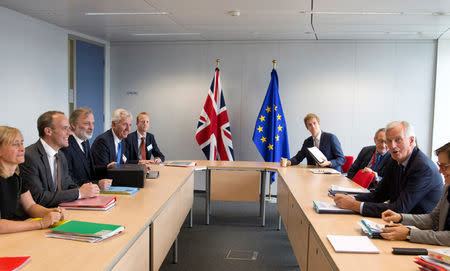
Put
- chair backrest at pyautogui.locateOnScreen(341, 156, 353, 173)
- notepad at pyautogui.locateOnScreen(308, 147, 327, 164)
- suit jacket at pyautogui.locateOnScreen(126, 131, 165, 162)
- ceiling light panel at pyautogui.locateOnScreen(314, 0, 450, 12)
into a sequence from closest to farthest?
1. ceiling light panel at pyautogui.locateOnScreen(314, 0, 450, 12)
2. notepad at pyautogui.locateOnScreen(308, 147, 327, 164)
3. suit jacket at pyautogui.locateOnScreen(126, 131, 165, 162)
4. chair backrest at pyautogui.locateOnScreen(341, 156, 353, 173)

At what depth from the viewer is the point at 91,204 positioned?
2490 mm

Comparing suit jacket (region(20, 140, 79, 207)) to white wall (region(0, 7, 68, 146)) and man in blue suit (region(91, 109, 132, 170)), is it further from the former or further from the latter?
white wall (region(0, 7, 68, 146))

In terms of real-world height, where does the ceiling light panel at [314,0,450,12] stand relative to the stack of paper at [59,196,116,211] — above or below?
above

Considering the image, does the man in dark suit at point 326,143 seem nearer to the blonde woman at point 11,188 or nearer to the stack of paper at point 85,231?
the stack of paper at point 85,231

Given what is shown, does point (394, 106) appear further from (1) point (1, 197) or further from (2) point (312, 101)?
(1) point (1, 197)

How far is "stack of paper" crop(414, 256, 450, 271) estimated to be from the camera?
1.57m

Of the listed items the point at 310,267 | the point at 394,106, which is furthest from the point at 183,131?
the point at 310,267

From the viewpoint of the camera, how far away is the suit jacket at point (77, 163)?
3.16 metres

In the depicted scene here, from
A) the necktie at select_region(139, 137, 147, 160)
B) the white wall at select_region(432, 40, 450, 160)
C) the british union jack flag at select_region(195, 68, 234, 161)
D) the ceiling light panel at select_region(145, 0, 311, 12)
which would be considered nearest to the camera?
the ceiling light panel at select_region(145, 0, 311, 12)

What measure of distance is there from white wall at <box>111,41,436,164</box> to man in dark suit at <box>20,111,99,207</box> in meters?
4.36

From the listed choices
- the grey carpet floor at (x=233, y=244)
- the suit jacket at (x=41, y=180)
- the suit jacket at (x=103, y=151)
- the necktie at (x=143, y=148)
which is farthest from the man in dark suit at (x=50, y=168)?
the necktie at (x=143, y=148)

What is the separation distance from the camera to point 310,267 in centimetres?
240

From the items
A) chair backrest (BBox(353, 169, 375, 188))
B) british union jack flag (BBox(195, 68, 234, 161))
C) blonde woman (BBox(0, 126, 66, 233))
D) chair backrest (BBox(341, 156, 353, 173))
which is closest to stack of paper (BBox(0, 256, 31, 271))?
blonde woman (BBox(0, 126, 66, 233))

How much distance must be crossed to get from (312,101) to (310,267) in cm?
462
